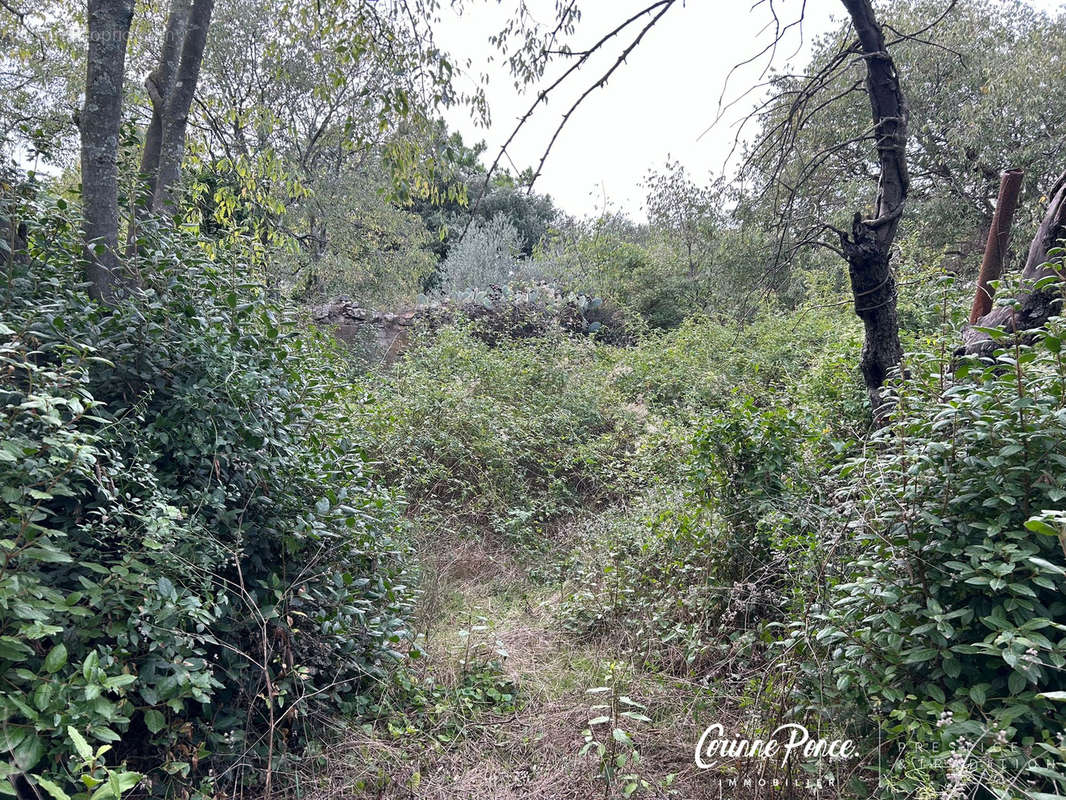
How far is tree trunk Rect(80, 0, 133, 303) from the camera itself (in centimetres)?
259

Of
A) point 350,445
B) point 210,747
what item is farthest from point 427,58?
point 210,747

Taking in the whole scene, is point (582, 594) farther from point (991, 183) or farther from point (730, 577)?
point (991, 183)

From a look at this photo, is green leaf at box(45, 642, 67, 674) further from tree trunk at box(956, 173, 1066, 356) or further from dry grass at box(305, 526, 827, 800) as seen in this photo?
tree trunk at box(956, 173, 1066, 356)

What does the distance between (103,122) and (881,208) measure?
380cm

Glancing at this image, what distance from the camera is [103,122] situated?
104 inches

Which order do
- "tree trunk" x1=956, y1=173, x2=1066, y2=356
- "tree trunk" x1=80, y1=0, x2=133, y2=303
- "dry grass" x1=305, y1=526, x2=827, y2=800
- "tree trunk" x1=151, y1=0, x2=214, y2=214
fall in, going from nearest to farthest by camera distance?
"dry grass" x1=305, y1=526, x2=827, y2=800 < "tree trunk" x1=80, y1=0, x2=133, y2=303 < "tree trunk" x1=956, y1=173, x2=1066, y2=356 < "tree trunk" x1=151, y1=0, x2=214, y2=214

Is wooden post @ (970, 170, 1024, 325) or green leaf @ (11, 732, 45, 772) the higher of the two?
wooden post @ (970, 170, 1024, 325)

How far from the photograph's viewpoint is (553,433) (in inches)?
249

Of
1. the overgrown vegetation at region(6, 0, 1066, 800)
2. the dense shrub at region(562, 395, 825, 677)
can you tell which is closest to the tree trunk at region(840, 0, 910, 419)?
the overgrown vegetation at region(6, 0, 1066, 800)

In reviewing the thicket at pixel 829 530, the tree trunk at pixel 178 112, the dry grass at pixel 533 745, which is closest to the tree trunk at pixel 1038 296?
the thicket at pixel 829 530

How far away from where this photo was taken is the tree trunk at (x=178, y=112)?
3113mm

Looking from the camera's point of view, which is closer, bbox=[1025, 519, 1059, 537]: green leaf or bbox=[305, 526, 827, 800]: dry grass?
bbox=[1025, 519, 1059, 537]: green leaf

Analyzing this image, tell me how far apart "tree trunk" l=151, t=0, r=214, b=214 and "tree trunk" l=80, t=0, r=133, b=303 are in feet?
1.32

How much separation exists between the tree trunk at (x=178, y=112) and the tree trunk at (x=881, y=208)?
A: 11.1ft
